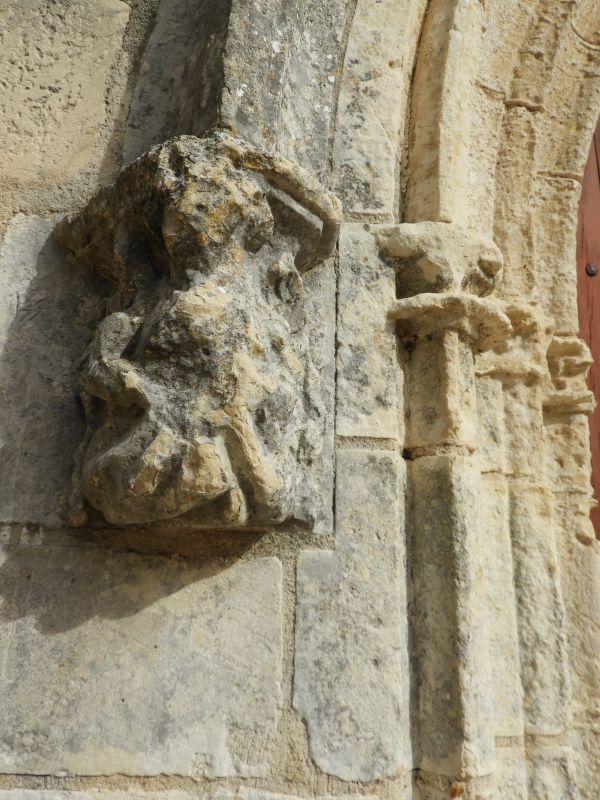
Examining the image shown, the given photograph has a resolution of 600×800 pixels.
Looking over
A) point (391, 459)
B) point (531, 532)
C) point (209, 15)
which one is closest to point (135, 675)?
point (391, 459)

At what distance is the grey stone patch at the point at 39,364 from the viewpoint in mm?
1108

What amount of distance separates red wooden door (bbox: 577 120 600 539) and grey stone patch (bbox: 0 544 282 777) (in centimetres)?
120

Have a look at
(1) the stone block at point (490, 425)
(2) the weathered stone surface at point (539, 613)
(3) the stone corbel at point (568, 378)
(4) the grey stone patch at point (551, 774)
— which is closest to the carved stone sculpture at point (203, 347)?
(1) the stone block at point (490, 425)

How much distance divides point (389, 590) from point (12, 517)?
677 mm

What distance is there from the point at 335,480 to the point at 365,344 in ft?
0.94

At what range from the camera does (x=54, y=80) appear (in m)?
1.39

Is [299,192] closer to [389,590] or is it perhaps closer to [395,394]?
[395,394]

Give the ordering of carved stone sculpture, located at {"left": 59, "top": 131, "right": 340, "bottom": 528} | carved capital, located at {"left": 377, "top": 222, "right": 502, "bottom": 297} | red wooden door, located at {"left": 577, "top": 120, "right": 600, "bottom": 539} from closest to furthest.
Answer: carved stone sculpture, located at {"left": 59, "top": 131, "right": 340, "bottom": 528} → carved capital, located at {"left": 377, "top": 222, "right": 502, "bottom": 297} → red wooden door, located at {"left": 577, "top": 120, "right": 600, "bottom": 539}

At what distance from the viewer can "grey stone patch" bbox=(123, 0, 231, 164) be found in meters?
1.22

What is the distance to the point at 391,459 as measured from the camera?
1201 mm

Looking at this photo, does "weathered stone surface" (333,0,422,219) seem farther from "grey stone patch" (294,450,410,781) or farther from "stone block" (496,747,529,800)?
"stone block" (496,747,529,800)

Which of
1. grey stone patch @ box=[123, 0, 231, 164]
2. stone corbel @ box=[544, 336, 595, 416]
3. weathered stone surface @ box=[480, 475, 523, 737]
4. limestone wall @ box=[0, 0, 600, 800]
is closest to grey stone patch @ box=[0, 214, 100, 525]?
limestone wall @ box=[0, 0, 600, 800]

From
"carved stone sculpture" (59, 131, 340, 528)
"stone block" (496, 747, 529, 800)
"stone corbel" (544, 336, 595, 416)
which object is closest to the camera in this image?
"carved stone sculpture" (59, 131, 340, 528)

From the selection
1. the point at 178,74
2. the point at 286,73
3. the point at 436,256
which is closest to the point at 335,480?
the point at 436,256
